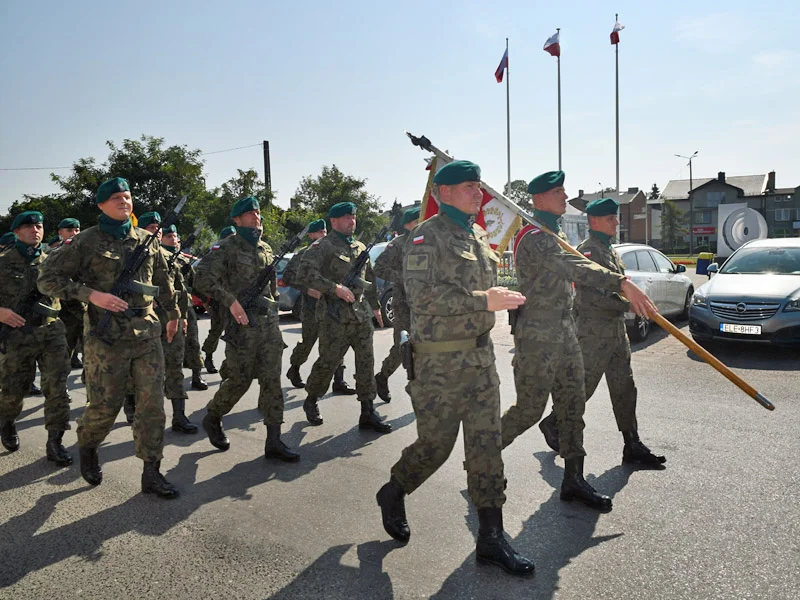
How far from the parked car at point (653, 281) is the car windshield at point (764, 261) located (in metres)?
0.80

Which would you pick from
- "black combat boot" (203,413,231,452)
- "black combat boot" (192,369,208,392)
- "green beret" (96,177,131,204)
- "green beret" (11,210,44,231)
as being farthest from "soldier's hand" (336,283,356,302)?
"black combat boot" (192,369,208,392)

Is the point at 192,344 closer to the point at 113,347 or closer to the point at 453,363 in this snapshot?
the point at 113,347

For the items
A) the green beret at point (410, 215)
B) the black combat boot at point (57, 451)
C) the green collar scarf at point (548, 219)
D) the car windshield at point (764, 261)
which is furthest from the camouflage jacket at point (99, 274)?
the car windshield at point (764, 261)

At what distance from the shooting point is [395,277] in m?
6.67

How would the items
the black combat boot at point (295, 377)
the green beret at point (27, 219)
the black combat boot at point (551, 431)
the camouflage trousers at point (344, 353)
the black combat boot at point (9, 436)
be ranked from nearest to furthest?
the black combat boot at point (551, 431), the black combat boot at point (9, 436), the green beret at point (27, 219), the camouflage trousers at point (344, 353), the black combat boot at point (295, 377)

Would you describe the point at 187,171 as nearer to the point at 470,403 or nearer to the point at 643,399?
the point at 643,399

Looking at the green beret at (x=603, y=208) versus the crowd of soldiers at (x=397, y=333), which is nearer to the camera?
the crowd of soldiers at (x=397, y=333)

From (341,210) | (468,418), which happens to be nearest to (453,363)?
(468,418)

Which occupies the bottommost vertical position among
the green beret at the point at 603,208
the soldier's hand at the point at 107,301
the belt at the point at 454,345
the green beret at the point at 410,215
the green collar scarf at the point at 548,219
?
the belt at the point at 454,345

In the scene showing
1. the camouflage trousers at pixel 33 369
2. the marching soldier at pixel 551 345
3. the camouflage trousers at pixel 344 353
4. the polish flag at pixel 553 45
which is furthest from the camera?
the polish flag at pixel 553 45

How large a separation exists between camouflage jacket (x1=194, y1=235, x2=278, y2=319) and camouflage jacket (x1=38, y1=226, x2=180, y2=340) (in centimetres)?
62

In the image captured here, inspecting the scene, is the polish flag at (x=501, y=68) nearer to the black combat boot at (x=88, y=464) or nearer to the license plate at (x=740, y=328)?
the license plate at (x=740, y=328)

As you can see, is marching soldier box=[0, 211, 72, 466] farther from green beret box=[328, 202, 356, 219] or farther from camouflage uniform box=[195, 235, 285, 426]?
green beret box=[328, 202, 356, 219]

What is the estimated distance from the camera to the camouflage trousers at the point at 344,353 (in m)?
5.91
